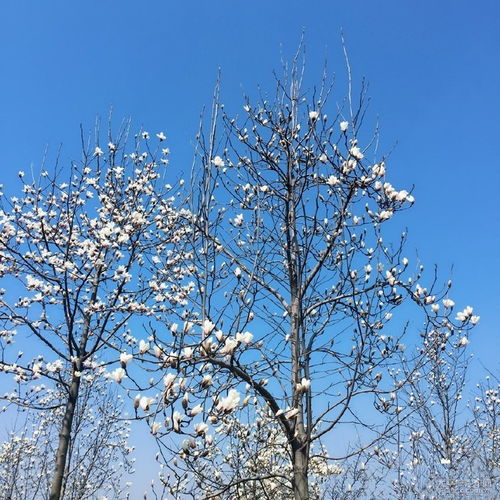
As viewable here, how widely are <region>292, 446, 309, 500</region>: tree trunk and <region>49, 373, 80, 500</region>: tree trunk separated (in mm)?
3796

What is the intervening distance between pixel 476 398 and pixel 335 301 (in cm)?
1006

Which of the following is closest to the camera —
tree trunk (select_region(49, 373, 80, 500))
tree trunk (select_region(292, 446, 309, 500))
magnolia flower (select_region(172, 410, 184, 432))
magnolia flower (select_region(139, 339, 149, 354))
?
magnolia flower (select_region(172, 410, 184, 432))

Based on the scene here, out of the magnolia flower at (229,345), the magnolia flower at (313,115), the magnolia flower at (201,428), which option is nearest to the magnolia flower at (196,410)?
the magnolia flower at (201,428)

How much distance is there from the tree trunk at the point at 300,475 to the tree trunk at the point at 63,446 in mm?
3796

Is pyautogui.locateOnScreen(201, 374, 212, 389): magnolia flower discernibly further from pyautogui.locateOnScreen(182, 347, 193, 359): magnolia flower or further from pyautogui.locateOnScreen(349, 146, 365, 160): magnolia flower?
pyautogui.locateOnScreen(349, 146, 365, 160): magnolia flower

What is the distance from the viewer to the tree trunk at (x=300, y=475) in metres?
3.42

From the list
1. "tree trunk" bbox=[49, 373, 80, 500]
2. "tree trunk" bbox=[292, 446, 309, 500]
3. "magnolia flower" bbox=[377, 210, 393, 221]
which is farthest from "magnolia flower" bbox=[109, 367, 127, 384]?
"tree trunk" bbox=[49, 373, 80, 500]

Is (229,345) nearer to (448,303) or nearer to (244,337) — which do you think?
(244,337)

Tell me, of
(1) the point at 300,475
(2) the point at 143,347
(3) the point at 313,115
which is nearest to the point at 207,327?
(2) the point at 143,347

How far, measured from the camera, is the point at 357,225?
4.28 m

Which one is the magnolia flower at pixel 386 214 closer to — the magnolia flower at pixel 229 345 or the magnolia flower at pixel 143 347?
the magnolia flower at pixel 229 345

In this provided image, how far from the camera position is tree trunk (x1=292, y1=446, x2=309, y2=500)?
3.42 meters

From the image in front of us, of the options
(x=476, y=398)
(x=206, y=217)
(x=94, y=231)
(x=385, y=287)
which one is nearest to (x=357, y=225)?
(x=385, y=287)

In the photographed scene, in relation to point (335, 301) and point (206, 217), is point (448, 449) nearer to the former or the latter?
point (335, 301)
